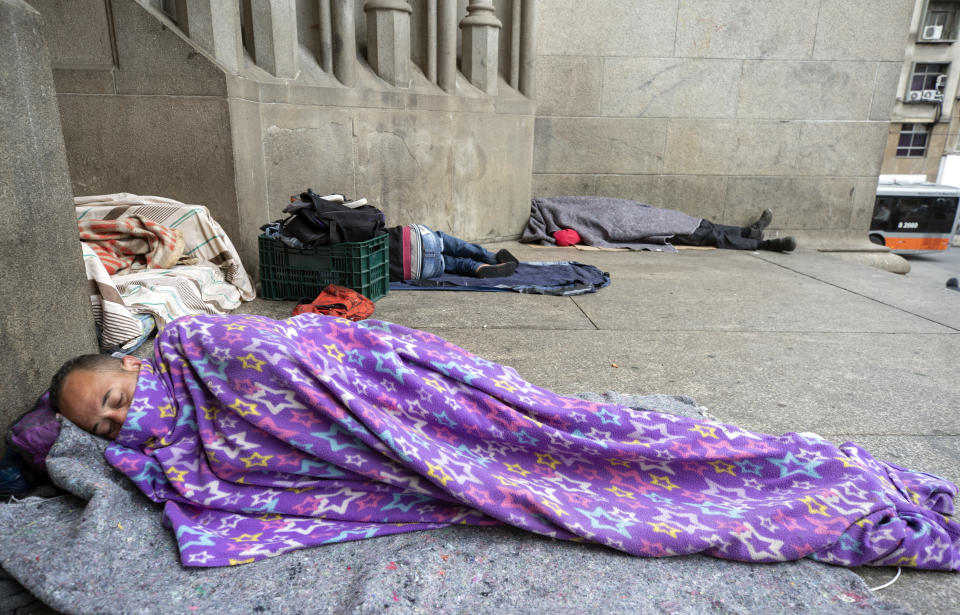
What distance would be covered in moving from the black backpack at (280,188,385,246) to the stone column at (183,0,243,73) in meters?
1.10

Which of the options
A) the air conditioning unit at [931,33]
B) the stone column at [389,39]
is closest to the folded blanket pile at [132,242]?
the stone column at [389,39]

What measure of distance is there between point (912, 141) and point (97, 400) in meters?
29.3

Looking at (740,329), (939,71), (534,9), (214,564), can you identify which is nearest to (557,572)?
(214,564)

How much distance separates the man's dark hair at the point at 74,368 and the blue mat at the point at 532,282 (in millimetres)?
2596

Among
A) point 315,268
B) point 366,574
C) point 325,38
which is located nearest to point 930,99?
point 325,38

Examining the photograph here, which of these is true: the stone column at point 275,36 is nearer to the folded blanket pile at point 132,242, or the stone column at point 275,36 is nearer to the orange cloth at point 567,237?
the folded blanket pile at point 132,242

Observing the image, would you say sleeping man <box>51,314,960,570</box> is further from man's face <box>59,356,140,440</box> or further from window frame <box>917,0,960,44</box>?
window frame <box>917,0,960,44</box>

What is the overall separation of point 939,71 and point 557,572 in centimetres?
2953

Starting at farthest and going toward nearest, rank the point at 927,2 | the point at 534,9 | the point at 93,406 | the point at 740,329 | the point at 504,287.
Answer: the point at 927,2 < the point at 534,9 < the point at 504,287 < the point at 740,329 < the point at 93,406

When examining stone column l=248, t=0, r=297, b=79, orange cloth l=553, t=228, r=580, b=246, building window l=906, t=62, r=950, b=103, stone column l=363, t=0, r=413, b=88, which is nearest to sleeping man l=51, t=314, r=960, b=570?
stone column l=248, t=0, r=297, b=79

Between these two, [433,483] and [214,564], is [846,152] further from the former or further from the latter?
[214,564]

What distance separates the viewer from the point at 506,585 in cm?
141

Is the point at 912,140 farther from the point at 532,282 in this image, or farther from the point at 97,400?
the point at 97,400

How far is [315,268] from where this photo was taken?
12.1ft
